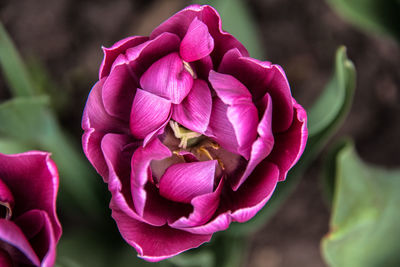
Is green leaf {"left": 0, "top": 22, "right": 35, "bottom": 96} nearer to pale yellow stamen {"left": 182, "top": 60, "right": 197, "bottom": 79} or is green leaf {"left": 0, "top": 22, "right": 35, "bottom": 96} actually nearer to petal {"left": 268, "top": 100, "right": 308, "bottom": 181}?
pale yellow stamen {"left": 182, "top": 60, "right": 197, "bottom": 79}

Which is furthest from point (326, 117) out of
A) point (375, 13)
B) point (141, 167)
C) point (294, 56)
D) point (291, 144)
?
point (294, 56)

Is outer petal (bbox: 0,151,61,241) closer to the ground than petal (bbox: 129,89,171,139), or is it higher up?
closer to the ground

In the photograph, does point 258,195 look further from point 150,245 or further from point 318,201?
point 318,201

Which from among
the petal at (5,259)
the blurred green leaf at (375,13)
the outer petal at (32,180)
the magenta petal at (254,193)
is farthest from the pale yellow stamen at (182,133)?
the blurred green leaf at (375,13)

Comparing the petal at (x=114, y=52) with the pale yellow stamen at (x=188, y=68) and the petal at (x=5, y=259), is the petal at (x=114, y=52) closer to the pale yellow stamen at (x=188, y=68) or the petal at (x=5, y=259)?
the pale yellow stamen at (x=188, y=68)

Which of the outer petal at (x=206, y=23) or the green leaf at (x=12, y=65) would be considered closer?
the outer petal at (x=206, y=23)

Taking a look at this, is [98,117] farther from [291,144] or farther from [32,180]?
[291,144]

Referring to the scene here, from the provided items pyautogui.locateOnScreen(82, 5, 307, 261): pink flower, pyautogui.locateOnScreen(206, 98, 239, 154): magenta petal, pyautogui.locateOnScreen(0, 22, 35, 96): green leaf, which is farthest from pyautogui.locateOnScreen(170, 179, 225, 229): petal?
pyautogui.locateOnScreen(0, 22, 35, 96): green leaf
